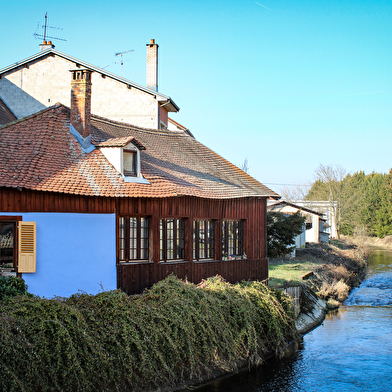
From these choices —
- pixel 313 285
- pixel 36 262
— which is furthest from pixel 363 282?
pixel 36 262

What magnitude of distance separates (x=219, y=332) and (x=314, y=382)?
2.86m

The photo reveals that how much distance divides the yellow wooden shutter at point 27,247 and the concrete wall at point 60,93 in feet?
38.6

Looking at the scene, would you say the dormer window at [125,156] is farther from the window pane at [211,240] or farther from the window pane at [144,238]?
the window pane at [211,240]

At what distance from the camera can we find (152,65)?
24438mm

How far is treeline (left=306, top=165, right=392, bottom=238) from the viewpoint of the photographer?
193 ft

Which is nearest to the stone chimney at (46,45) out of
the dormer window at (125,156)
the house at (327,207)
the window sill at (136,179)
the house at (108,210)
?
the house at (108,210)

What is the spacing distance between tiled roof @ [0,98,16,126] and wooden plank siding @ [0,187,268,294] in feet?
24.5

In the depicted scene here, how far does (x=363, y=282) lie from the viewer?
28781mm

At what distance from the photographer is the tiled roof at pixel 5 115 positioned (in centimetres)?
1829

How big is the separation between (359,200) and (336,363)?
1978 inches

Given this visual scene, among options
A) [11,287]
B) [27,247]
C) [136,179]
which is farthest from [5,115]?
[11,287]

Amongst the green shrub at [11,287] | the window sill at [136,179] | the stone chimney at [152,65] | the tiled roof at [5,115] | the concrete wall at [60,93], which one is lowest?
the green shrub at [11,287]

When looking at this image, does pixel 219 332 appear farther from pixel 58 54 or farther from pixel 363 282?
pixel 363 282

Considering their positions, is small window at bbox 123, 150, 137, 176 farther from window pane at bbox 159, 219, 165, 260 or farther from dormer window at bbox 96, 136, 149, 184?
window pane at bbox 159, 219, 165, 260
